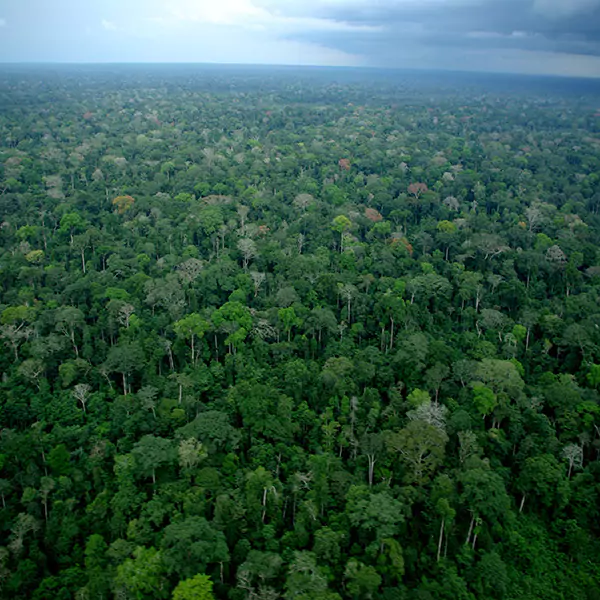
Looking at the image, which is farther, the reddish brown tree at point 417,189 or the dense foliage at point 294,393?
the reddish brown tree at point 417,189

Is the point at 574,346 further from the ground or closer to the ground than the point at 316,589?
further from the ground

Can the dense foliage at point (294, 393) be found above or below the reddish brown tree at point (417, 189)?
below

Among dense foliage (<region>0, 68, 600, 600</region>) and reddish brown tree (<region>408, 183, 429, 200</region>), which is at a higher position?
reddish brown tree (<region>408, 183, 429, 200</region>)

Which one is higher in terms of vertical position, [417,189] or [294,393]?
[417,189]

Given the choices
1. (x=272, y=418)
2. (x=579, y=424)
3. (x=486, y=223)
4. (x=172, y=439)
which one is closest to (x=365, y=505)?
(x=272, y=418)

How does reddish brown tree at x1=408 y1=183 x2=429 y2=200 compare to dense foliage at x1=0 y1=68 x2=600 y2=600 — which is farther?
reddish brown tree at x1=408 y1=183 x2=429 y2=200

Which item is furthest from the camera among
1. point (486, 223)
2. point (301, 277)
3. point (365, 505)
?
point (486, 223)

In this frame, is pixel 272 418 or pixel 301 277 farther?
pixel 301 277

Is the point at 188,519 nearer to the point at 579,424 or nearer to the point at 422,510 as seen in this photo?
the point at 422,510
